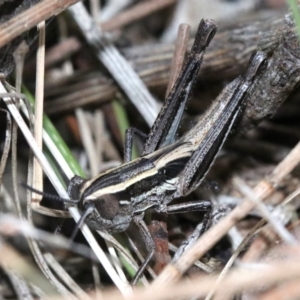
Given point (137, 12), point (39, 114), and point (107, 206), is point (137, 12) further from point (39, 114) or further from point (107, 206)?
point (107, 206)

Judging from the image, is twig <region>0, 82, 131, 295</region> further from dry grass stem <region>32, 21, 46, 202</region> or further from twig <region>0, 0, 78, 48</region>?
twig <region>0, 0, 78, 48</region>

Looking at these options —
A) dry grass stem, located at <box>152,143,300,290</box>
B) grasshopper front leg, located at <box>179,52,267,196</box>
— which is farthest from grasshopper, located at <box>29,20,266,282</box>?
dry grass stem, located at <box>152,143,300,290</box>

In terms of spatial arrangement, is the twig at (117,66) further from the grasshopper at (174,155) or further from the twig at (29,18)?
the twig at (29,18)

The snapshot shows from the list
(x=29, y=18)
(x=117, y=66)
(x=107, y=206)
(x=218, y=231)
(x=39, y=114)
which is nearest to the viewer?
(x=218, y=231)

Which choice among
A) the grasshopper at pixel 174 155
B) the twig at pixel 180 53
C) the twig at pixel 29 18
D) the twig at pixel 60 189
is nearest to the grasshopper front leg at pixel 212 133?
the grasshopper at pixel 174 155

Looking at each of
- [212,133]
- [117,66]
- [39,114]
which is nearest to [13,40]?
[39,114]
